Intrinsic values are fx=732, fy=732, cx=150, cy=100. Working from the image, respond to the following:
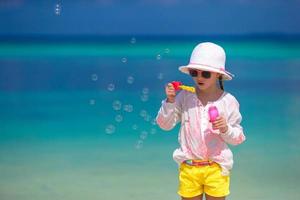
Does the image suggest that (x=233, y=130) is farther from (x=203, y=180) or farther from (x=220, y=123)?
(x=203, y=180)

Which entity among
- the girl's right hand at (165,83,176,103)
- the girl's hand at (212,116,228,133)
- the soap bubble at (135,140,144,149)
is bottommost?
the girl's hand at (212,116,228,133)

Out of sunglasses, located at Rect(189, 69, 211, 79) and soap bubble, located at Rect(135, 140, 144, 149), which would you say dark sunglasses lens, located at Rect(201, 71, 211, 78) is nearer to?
sunglasses, located at Rect(189, 69, 211, 79)

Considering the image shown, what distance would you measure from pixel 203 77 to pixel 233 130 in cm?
26

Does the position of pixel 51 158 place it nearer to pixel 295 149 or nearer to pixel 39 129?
pixel 39 129

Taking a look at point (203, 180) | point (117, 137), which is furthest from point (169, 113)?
point (117, 137)

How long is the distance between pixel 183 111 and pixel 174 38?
1972cm

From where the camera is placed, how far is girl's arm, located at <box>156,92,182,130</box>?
3.08 metres

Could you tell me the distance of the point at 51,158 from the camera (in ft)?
16.9

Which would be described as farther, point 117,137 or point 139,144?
point 117,137

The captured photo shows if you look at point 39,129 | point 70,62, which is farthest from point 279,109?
point 70,62

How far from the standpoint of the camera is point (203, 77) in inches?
121

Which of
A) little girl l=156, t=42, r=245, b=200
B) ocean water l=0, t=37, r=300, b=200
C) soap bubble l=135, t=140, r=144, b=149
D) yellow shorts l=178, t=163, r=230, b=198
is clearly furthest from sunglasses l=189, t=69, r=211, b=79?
soap bubble l=135, t=140, r=144, b=149

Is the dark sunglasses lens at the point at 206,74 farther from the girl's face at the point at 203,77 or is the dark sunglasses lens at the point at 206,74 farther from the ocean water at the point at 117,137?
the ocean water at the point at 117,137

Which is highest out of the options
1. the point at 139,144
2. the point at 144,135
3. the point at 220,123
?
the point at 144,135
